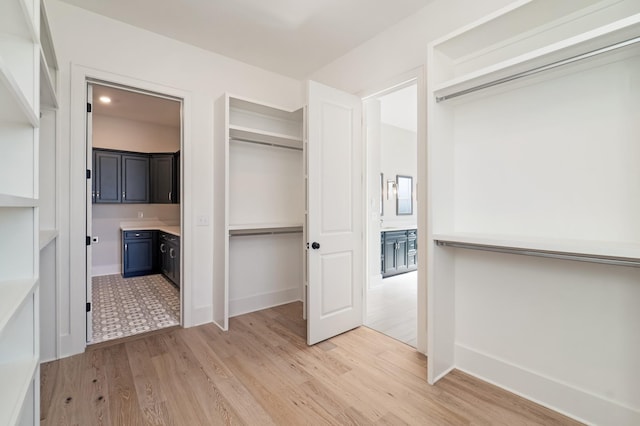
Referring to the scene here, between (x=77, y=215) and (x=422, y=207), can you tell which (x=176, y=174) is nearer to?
(x=77, y=215)

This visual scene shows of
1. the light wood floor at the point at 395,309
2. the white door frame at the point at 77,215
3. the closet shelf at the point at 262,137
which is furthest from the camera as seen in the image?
the closet shelf at the point at 262,137

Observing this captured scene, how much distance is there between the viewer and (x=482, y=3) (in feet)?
7.10

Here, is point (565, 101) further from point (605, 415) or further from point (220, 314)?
point (220, 314)

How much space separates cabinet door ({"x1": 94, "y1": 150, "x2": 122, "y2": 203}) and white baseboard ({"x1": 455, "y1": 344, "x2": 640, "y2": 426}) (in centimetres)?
580

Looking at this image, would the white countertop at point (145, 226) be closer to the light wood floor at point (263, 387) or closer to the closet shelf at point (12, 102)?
the light wood floor at point (263, 387)

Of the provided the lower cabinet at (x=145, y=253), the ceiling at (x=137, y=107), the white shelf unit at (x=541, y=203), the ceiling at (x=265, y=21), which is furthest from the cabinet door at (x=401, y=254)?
the ceiling at (x=137, y=107)

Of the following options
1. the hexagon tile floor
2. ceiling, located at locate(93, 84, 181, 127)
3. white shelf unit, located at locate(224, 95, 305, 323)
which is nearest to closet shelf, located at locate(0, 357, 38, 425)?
the hexagon tile floor

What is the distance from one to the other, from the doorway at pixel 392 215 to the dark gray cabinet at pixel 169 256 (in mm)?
2883

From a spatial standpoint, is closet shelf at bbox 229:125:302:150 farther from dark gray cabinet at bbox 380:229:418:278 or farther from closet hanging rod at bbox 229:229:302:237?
dark gray cabinet at bbox 380:229:418:278

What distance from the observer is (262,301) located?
3.69 metres

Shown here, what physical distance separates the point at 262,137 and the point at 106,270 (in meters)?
4.19

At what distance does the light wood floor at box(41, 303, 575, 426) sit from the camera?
5.83 feet

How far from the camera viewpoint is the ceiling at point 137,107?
14.1ft

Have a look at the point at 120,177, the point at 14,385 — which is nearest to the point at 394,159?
the point at 120,177
